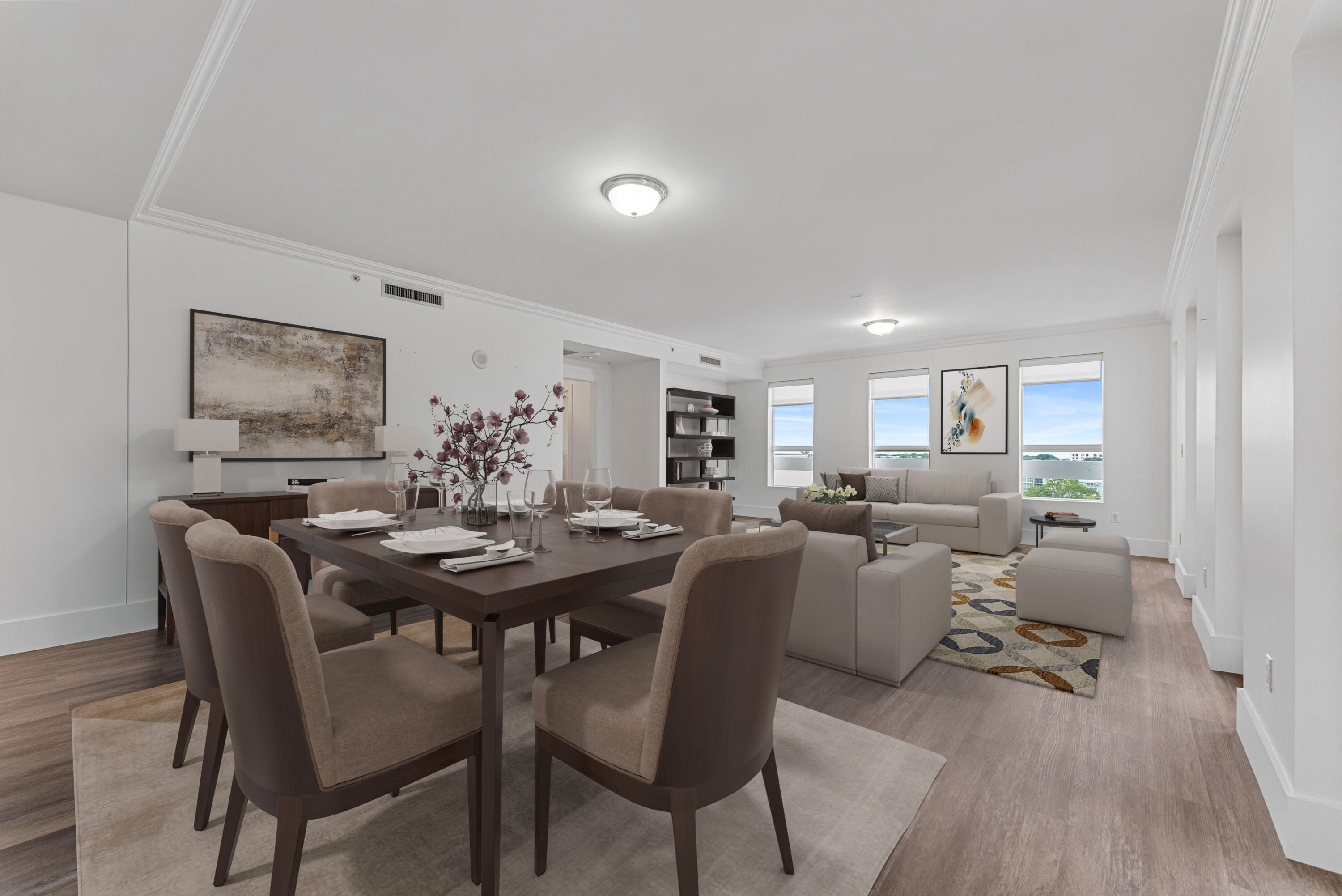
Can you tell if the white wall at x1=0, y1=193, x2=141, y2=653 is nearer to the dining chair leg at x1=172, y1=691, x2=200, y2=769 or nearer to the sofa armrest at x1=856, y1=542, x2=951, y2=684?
the dining chair leg at x1=172, y1=691, x2=200, y2=769

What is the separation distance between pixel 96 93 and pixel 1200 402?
5.63 metres

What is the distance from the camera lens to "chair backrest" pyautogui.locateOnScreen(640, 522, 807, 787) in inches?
45.1

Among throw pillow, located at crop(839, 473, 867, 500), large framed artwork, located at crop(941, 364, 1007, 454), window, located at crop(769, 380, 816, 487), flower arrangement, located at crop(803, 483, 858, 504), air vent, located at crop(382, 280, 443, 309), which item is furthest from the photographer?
window, located at crop(769, 380, 816, 487)

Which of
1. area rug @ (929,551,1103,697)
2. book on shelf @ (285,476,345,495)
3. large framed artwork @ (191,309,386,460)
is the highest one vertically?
large framed artwork @ (191,309,386,460)

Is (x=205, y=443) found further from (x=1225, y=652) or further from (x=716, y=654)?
(x=1225, y=652)

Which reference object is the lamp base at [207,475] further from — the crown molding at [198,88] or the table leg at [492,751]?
the table leg at [492,751]

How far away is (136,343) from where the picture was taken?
339cm

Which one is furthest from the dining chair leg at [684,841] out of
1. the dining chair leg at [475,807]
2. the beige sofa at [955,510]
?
the beige sofa at [955,510]

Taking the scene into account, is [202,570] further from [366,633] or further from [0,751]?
[0,751]

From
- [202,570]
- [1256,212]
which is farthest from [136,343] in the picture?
[1256,212]

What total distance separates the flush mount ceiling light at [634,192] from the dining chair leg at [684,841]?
2.75 meters

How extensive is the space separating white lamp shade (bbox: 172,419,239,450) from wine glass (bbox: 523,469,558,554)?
2560mm

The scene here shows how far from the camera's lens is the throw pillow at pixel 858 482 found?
23.5 feet

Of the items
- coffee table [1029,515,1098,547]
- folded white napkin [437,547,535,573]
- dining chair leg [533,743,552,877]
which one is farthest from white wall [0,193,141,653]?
coffee table [1029,515,1098,547]
